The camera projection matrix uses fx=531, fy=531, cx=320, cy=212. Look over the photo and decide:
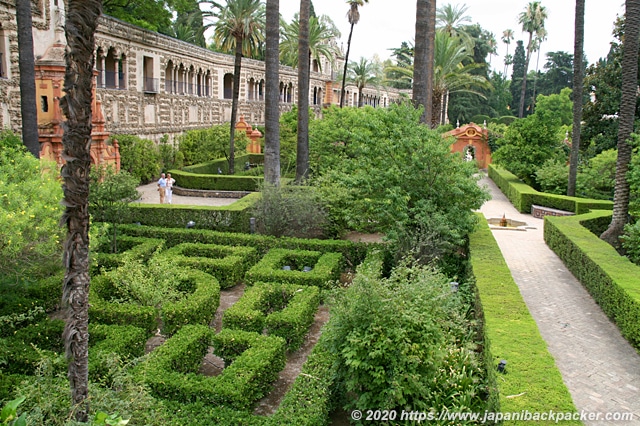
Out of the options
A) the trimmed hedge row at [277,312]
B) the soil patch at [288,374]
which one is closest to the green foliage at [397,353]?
the soil patch at [288,374]

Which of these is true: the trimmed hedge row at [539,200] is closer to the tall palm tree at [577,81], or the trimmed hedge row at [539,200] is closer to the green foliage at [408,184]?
the tall palm tree at [577,81]

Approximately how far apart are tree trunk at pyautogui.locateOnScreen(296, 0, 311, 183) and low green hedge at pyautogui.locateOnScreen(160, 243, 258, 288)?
6.87 m

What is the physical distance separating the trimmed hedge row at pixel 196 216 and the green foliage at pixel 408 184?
4123mm

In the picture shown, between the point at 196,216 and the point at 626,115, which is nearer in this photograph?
the point at 626,115

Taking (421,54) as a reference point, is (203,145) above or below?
below

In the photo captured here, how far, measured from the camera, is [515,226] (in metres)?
21.1

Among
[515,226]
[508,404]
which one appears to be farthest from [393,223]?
[515,226]

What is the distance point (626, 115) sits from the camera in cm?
1400

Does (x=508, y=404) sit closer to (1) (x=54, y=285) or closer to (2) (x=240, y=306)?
(2) (x=240, y=306)

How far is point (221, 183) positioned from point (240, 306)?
17.1 m

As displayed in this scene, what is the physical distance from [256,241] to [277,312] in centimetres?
503

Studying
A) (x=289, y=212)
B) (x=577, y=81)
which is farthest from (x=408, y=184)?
(x=577, y=81)

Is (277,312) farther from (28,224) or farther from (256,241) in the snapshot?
(256,241)

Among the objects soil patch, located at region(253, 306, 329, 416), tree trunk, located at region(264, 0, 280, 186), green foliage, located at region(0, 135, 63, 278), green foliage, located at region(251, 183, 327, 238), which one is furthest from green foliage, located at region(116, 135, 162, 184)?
soil patch, located at region(253, 306, 329, 416)
